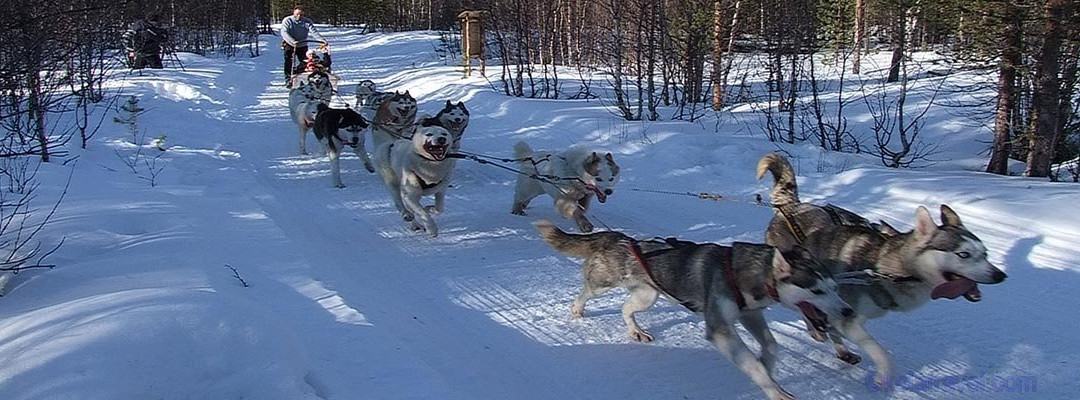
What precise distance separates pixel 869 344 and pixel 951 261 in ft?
1.66

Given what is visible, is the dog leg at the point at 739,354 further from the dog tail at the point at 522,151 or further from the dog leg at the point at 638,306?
the dog tail at the point at 522,151

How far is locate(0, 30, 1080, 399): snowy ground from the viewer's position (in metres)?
3.33

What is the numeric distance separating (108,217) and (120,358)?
3.24 metres

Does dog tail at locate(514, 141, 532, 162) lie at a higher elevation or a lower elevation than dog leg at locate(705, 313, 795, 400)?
higher

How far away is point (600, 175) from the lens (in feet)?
19.7

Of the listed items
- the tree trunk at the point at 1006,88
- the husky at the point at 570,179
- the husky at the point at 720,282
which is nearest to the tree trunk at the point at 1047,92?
the tree trunk at the point at 1006,88

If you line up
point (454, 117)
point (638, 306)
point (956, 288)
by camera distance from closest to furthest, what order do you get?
point (956, 288), point (638, 306), point (454, 117)

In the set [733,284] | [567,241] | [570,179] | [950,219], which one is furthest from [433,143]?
[950,219]

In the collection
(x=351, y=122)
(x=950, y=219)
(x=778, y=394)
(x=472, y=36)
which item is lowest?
(x=778, y=394)

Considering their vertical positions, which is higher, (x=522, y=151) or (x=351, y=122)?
(x=351, y=122)

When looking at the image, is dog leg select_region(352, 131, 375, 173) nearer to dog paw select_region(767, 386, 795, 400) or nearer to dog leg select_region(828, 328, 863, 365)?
dog leg select_region(828, 328, 863, 365)

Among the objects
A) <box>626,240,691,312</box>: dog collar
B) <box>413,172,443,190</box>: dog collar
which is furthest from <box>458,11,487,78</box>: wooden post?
<box>626,240,691,312</box>: dog collar

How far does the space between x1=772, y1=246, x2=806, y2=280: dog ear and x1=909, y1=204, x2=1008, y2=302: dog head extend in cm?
69

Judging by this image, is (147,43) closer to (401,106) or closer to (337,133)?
(401,106)
